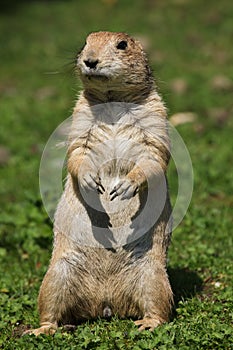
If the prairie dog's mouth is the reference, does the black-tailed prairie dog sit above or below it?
below

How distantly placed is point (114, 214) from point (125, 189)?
0.32 metres

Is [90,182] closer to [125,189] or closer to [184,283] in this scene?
[125,189]

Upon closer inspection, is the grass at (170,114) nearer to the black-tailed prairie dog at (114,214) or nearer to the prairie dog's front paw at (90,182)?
the black-tailed prairie dog at (114,214)

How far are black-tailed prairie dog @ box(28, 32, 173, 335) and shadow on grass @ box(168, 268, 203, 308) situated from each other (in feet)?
1.96

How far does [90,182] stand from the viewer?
4.50m

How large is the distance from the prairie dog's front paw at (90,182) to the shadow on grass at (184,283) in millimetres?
1212

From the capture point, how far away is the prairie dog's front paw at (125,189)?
4.49m

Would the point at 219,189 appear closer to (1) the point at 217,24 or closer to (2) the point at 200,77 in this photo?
(2) the point at 200,77

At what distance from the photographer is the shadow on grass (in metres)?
5.32

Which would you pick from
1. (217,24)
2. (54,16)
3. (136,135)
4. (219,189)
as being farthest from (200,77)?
(136,135)

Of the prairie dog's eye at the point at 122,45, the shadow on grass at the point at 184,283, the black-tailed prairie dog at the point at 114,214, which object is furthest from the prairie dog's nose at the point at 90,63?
the shadow on grass at the point at 184,283

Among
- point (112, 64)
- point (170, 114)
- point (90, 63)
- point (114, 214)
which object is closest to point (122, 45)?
point (112, 64)

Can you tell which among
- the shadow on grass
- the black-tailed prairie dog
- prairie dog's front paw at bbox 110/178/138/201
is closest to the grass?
the shadow on grass

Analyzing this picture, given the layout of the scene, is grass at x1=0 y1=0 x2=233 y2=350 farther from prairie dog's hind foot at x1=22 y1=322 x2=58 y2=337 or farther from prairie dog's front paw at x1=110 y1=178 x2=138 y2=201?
prairie dog's front paw at x1=110 y1=178 x2=138 y2=201
